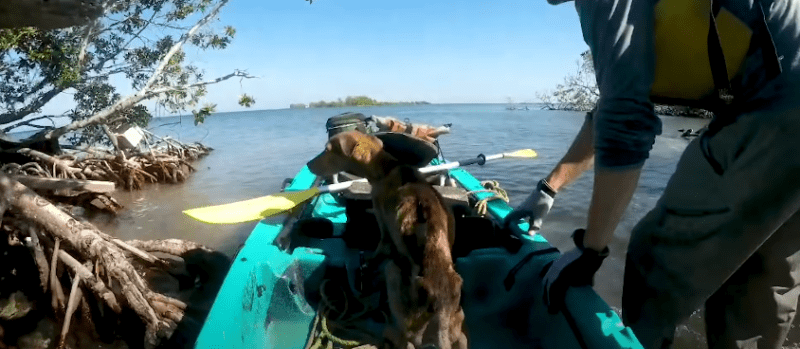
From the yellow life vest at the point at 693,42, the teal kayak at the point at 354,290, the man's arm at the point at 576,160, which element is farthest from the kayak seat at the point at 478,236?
the yellow life vest at the point at 693,42

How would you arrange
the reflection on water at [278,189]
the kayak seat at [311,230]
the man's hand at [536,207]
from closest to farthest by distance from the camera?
the man's hand at [536,207] → the kayak seat at [311,230] → the reflection on water at [278,189]

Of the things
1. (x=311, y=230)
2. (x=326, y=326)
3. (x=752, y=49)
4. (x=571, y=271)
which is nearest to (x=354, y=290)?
(x=326, y=326)

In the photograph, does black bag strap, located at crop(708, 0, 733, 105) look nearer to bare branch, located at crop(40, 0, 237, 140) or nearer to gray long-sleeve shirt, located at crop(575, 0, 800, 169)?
gray long-sleeve shirt, located at crop(575, 0, 800, 169)

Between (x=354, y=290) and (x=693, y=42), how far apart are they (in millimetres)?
2369

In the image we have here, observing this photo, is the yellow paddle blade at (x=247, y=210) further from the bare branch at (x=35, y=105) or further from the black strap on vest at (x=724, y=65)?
the bare branch at (x=35, y=105)

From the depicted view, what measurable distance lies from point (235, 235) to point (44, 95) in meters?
4.80

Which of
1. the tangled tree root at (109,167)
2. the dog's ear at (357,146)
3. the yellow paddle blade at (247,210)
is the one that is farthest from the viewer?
the tangled tree root at (109,167)

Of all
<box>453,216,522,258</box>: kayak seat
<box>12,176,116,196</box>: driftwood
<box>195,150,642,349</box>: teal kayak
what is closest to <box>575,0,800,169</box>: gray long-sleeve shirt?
<box>195,150,642,349</box>: teal kayak

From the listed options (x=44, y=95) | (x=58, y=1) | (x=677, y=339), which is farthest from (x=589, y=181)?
(x=44, y=95)

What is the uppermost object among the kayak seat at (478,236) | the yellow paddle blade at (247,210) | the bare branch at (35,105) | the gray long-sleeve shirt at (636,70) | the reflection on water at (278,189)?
the gray long-sleeve shirt at (636,70)

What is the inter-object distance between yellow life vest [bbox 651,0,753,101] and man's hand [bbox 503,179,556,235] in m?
1.22

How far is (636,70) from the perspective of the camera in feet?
5.24

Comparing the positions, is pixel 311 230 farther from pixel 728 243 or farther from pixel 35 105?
pixel 35 105

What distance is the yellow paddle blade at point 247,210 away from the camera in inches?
104
